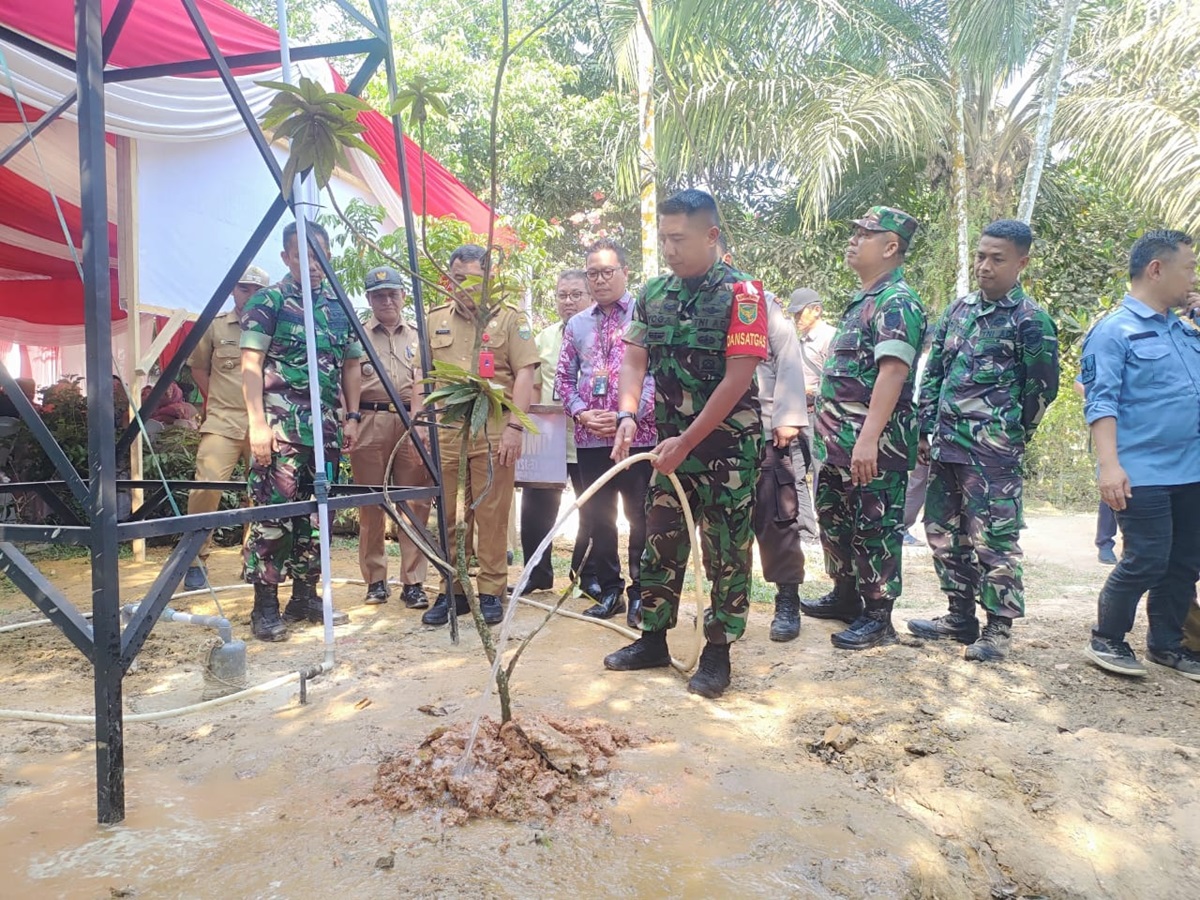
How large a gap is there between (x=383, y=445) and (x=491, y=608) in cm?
122

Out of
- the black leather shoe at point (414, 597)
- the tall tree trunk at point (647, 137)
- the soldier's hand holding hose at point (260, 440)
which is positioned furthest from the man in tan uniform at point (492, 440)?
the tall tree trunk at point (647, 137)

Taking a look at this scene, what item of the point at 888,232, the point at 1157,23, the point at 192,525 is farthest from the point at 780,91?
the point at 192,525

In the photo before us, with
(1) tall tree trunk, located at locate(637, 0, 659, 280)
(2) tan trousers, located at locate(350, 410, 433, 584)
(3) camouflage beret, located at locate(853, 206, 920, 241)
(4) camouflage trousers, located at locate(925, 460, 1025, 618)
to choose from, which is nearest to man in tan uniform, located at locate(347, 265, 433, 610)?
(2) tan trousers, located at locate(350, 410, 433, 584)

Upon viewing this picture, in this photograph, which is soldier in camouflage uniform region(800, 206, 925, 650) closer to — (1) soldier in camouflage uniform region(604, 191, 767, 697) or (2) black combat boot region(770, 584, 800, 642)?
(2) black combat boot region(770, 584, 800, 642)

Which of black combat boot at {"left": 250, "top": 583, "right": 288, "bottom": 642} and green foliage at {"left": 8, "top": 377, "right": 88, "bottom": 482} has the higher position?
green foliage at {"left": 8, "top": 377, "right": 88, "bottom": 482}

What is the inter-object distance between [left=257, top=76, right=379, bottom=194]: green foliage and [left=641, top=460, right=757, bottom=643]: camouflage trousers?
1.59 m

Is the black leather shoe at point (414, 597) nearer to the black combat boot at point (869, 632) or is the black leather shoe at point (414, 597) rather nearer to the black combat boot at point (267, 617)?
the black combat boot at point (267, 617)

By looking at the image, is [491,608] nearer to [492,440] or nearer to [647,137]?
[492,440]

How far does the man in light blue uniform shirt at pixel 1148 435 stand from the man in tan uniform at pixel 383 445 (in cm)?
324

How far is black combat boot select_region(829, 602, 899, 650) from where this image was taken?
11.6 feet

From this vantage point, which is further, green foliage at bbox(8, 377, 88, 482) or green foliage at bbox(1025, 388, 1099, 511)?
green foliage at bbox(1025, 388, 1099, 511)

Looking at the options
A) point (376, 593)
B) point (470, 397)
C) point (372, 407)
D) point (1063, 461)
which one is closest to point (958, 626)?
point (470, 397)

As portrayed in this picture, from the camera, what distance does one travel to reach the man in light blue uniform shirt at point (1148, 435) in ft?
10.3

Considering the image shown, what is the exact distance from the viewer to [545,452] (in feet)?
14.5
